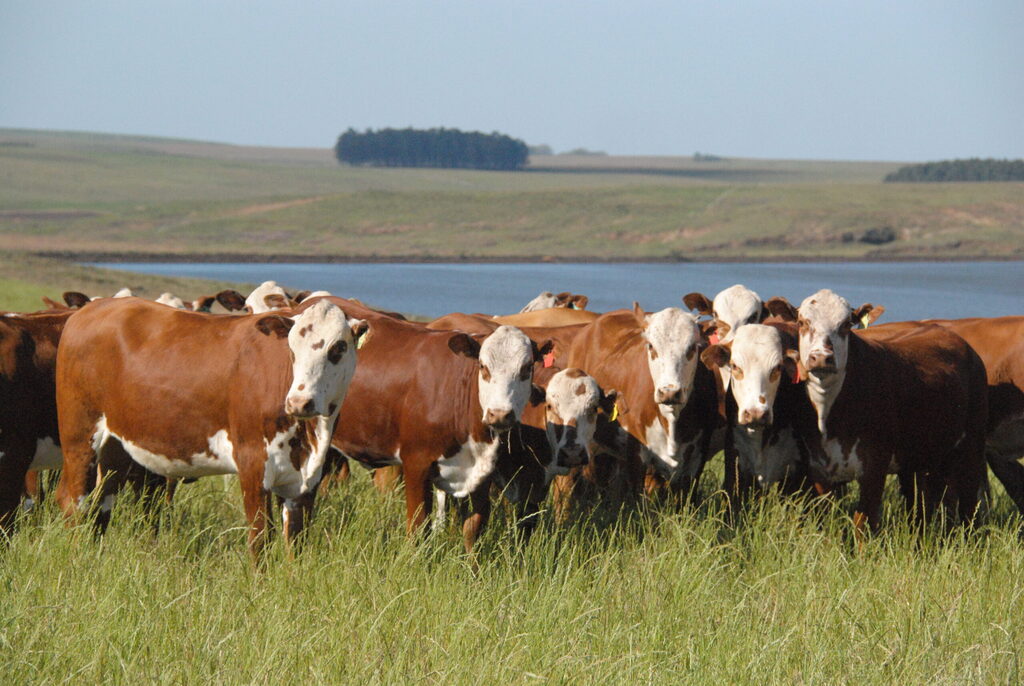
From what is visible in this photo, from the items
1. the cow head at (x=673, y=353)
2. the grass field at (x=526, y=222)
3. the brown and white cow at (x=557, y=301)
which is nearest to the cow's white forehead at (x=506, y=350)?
the cow head at (x=673, y=353)

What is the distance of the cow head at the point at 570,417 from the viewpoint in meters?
7.52

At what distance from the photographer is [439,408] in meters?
7.35

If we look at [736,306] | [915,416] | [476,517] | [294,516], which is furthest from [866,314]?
[294,516]

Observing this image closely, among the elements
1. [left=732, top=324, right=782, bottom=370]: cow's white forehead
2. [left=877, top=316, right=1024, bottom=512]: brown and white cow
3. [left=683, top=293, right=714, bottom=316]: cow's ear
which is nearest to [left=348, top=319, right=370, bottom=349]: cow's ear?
[left=732, top=324, right=782, bottom=370]: cow's white forehead

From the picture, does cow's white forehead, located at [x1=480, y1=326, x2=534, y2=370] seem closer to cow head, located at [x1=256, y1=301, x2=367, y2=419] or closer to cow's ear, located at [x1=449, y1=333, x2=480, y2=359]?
cow's ear, located at [x1=449, y1=333, x2=480, y2=359]

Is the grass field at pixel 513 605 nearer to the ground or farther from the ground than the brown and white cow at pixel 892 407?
nearer to the ground

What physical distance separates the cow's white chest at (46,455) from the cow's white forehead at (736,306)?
461 centimetres

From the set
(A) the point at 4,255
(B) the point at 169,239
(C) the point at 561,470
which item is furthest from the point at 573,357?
(B) the point at 169,239

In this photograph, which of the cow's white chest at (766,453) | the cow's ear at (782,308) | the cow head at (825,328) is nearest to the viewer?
the cow head at (825,328)

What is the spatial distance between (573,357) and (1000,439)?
10.1ft

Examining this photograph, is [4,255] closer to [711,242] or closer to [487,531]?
[487,531]

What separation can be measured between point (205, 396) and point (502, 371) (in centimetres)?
164

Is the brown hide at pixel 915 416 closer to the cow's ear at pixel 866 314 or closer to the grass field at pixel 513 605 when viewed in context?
the cow's ear at pixel 866 314

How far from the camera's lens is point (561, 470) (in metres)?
7.74
